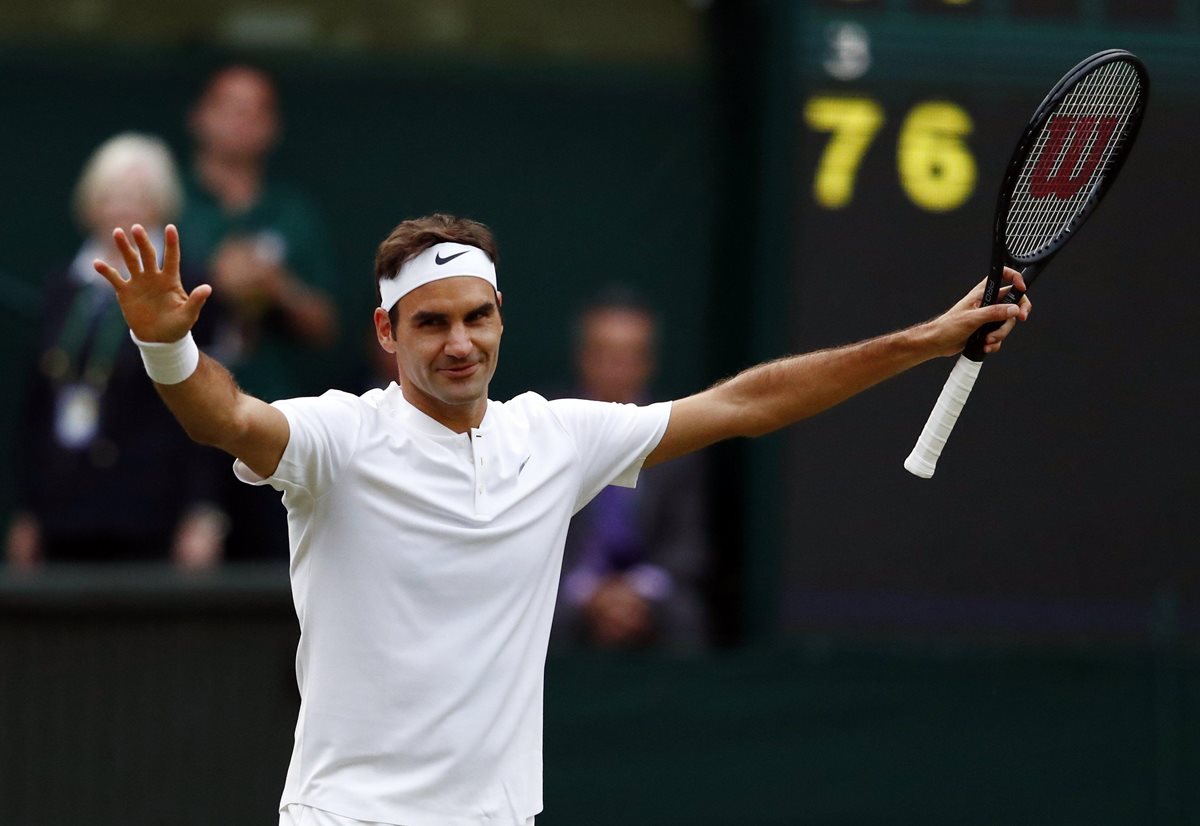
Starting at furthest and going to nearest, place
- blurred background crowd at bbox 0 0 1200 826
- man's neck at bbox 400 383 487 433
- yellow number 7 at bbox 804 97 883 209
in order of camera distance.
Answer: yellow number 7 at bbox 804 97 883 209, blurred background crowd at bbox 0 0 1200 826, man's neck at bbox 400 383 487 433

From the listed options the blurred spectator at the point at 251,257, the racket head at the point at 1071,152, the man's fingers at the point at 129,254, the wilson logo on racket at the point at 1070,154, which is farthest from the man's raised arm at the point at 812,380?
the blurred spectator at the point at 251,257

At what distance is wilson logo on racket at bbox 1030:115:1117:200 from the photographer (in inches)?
182

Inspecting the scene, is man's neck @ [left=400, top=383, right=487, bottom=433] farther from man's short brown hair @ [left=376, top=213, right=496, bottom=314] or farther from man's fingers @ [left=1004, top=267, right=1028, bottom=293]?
man's fingers @ [left=1004, top=267, right=1028, bottom=293]

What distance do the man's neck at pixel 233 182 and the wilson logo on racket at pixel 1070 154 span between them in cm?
327

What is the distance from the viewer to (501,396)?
7.51 m

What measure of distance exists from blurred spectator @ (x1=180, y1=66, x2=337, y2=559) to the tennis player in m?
2.86

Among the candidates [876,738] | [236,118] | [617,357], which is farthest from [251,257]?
[876,738]

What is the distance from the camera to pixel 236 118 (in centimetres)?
698

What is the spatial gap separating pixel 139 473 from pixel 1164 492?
339cm

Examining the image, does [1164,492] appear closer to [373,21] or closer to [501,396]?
[501,396]

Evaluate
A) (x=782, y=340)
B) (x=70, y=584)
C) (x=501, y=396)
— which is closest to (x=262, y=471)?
(x=70, y=584)

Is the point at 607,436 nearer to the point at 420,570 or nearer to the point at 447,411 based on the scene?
the point at 447,411

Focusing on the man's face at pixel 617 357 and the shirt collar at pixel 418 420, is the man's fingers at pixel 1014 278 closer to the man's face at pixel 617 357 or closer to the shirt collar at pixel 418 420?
the shirt collar at pixel 418 420

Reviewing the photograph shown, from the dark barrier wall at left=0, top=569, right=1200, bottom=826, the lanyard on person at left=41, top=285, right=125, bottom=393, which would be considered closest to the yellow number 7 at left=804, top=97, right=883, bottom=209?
the dark barrier wall at left=0, top=569, right=1200, bottom=826
